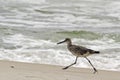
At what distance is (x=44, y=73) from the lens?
8.05 m

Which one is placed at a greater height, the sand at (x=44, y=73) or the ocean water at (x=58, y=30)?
the sand at (x=44, y=73)

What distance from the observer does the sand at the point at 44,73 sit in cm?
764

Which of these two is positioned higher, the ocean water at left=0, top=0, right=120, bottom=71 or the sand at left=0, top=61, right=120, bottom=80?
the sand at left=0, top=61, right=120, bottom=80

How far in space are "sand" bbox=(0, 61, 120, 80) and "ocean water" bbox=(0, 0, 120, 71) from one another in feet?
2.31

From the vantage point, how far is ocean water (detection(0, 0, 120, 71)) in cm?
1018

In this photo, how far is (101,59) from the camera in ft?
33.2

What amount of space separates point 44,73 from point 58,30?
21.1ft

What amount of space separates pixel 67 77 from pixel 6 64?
5.28ft

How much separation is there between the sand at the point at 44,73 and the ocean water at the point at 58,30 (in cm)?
70

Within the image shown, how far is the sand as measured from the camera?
7640 millimetres

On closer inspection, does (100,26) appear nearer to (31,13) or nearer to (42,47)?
(31,13)

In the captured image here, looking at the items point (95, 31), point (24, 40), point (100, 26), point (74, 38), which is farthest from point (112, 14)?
point (24, 40)

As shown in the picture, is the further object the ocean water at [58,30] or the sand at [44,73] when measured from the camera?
the ocean water at [58,30]

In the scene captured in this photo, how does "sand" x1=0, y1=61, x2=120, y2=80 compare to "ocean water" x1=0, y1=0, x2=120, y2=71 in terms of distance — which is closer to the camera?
"sand" x1=0, y1=61, x2=120, y2=80
